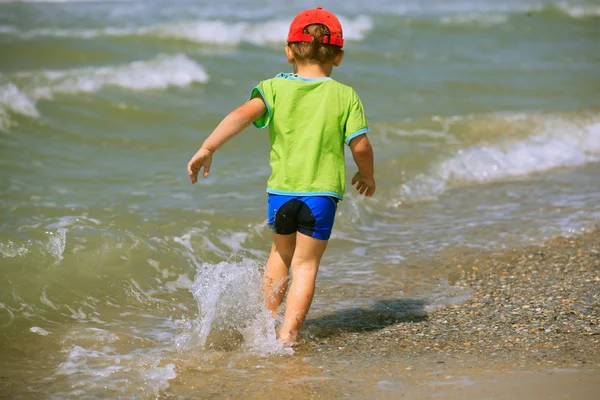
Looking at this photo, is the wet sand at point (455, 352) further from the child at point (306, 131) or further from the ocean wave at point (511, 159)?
the ocean wave at point (511, 159)

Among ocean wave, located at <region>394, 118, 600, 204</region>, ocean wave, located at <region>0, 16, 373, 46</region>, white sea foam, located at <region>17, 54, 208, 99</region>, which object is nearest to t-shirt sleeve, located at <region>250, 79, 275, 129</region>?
ocean wave, located at <region>394, 118, 600, 204</region>

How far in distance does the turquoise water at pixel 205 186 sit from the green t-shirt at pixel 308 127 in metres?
0.59

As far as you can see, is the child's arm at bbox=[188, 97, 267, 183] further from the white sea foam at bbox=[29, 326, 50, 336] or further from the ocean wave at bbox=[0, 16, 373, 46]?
the ocean wave at bbox=[0, 16, 373, 46]

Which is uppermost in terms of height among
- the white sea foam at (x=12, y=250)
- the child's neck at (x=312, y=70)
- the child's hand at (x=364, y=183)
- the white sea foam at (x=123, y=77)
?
the white sea foam at (x=123, y=77)

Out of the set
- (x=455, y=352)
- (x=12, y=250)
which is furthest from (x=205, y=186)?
(x=455, y=352)

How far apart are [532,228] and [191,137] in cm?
432

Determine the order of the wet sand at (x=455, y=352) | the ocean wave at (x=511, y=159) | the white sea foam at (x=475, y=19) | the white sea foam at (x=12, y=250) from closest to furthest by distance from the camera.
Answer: the wet sand at (x=455, y=352) → the white sea foam at (x=12, y=250) → the ocean wave at (x=511, y=159) → the white sea foam at (x=475, y=19)

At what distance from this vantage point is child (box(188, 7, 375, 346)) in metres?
3.78

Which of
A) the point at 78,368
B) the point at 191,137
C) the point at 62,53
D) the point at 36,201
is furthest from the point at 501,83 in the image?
the point at 78,368

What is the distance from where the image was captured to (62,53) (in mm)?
14188

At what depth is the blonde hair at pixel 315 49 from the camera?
3.77 meters

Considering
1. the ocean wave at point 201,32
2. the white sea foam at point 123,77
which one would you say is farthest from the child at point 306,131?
the ocean wave at point 201,32

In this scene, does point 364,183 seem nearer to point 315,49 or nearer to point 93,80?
point 315,49

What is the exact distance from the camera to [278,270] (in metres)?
4.04
